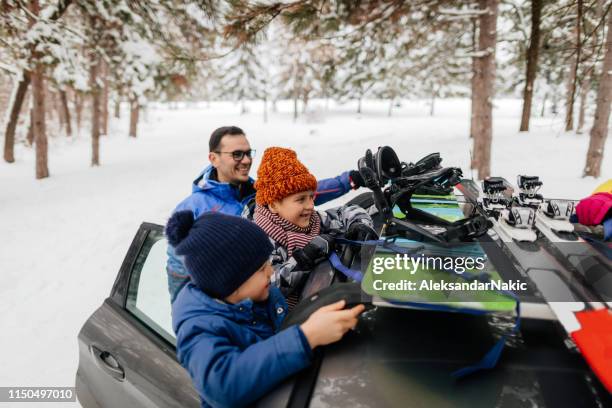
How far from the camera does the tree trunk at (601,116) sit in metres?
6.81

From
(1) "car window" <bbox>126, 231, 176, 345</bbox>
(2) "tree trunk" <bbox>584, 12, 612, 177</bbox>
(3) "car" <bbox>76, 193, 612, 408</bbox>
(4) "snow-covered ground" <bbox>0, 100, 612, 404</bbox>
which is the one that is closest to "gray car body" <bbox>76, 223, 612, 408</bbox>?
(3) "car" <bbox>76, 193, 612, 408</bbox>

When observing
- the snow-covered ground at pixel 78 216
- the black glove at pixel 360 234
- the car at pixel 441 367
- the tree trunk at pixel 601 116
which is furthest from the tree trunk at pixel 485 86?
the car at pixel 441 367

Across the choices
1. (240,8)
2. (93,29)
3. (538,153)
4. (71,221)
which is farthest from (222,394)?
(93,29)

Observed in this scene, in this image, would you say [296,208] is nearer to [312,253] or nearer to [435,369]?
[312,253]

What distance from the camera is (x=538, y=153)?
1123 centimetres

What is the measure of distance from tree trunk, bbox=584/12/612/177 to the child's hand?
7.75m

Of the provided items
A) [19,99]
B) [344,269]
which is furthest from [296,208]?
[19,99]

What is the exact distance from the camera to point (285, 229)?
2.17 m

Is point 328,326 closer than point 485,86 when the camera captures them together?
Yes

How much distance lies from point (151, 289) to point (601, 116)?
8394 mm

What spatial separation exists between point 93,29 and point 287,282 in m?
14.9

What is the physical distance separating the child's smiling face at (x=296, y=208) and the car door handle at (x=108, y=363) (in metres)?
1.14

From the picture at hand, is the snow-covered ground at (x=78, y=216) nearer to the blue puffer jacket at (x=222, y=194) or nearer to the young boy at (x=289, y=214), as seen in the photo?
the blue puffer jacket at (x=222, y=194)

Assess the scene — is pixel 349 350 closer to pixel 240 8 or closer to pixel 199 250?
pixel 199 250
